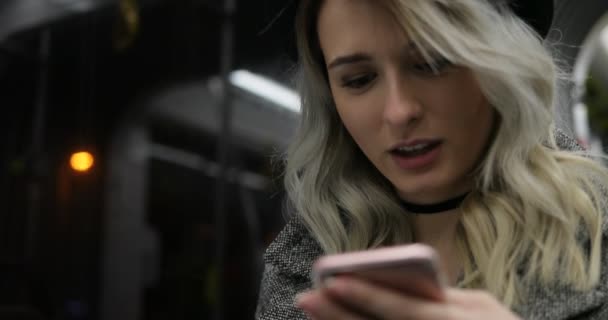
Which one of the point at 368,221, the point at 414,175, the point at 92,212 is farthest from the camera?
the point at 92,212

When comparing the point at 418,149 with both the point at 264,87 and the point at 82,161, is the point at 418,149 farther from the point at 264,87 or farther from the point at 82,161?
the point at 82,161

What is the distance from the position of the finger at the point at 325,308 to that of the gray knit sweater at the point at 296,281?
0.38 metres

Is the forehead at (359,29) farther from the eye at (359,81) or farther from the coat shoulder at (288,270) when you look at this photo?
the coat shoulder at (288,270)

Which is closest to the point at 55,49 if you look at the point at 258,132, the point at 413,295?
the point at 258,132

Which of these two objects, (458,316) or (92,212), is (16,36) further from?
(458,316)

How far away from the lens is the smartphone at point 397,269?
0.74 m

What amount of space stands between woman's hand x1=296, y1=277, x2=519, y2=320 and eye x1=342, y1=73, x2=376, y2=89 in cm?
49

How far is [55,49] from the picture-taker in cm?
432

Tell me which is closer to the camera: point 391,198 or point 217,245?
point 391,198

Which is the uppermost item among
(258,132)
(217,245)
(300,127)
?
(258,132)

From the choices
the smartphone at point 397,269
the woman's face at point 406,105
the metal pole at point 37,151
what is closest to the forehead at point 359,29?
the woman's face at point 406,105

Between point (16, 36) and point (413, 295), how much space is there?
3902 millimetres

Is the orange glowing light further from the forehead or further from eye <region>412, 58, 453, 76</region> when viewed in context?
eye <region>412, 58, 453, 76</region>

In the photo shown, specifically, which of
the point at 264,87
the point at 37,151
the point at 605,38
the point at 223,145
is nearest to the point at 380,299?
the point at 264,87
